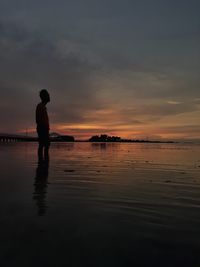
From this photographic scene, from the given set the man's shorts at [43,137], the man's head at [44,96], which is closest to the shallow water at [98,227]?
the man's shorts at [43,137]

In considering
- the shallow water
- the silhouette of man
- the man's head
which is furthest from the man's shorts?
the shallow water

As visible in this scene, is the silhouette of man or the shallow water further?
the silhouette of man

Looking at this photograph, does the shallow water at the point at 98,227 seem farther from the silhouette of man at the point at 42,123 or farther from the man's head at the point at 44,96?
the man's head at the point at 44,96

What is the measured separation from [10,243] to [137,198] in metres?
2.83

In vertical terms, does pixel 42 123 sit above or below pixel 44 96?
below

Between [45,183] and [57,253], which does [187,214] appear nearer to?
[57,253]

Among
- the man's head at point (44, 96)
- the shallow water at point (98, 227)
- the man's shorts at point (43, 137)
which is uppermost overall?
the man's head at point (44, 96)

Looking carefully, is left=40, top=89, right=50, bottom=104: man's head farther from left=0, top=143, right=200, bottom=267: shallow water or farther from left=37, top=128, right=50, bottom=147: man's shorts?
left=0, top=143, right=200, bottom=267: shallow water

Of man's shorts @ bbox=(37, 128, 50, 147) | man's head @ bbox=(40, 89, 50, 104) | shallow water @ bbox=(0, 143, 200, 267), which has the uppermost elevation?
man's head @ bbox=(40, 89, 50, 104)

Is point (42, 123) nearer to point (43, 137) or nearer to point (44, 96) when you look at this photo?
point (43, 137)

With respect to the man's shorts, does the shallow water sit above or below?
below

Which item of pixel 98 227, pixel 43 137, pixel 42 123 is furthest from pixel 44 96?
pixel 98 227

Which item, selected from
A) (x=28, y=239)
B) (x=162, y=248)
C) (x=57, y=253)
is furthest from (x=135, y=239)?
(x=28, y=239)

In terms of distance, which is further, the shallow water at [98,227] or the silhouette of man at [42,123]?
the silhouette of man at [42,123]
